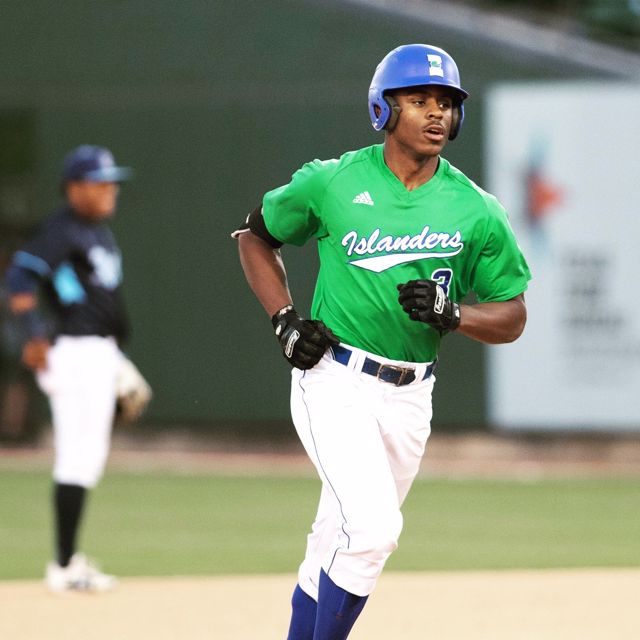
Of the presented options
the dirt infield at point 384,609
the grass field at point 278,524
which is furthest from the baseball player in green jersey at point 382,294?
the grass field at point 278,524

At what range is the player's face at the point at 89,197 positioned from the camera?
6848 mm

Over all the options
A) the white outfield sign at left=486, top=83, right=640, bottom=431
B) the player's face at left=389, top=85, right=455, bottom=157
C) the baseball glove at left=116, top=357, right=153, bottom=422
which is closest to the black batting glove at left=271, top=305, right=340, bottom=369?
the player's face at left=389, top=85, right=455, bottom=157

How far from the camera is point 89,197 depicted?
687 cm

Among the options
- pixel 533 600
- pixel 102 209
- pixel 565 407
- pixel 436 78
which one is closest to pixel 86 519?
pixel 102 209

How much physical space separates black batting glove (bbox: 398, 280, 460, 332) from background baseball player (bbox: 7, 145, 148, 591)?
9.25ft

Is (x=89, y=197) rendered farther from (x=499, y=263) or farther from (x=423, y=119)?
(x=499, y=263)

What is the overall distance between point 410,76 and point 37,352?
2916 mm

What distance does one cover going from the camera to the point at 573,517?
30.0 feet

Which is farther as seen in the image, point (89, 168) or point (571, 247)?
point (571, 247)

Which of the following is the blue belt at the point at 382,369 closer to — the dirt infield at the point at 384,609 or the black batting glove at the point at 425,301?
the black batting glove at the point at 425,301

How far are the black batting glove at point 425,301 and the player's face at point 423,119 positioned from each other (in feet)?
1.55

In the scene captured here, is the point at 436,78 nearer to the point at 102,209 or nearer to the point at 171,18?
the point at 102,209

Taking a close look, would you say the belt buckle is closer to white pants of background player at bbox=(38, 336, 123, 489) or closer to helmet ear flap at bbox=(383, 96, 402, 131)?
helmet ear flap at bbox=(383, 96, 402, 131)

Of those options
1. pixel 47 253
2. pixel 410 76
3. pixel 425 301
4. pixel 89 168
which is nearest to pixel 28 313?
pixel 47 253
